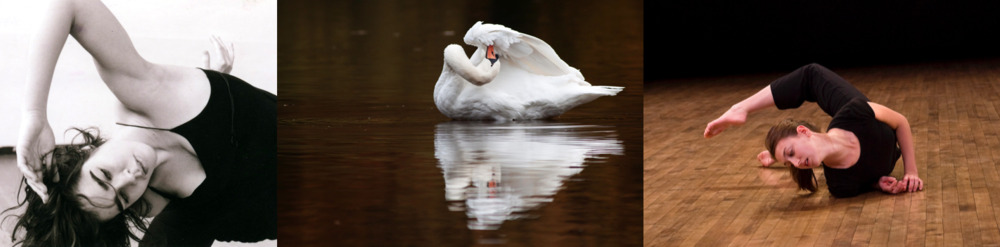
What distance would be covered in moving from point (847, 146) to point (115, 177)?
1614 mm

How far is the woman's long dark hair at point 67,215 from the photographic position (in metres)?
1.57

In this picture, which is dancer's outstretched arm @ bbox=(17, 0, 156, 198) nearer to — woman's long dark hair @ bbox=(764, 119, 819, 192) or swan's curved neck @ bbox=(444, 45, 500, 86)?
woman's long dark hair @ bbox=(764, 119, 819, 192)

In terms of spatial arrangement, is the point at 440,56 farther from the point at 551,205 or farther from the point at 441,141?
the point at 551,205

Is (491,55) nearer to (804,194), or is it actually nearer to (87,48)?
(804,194)

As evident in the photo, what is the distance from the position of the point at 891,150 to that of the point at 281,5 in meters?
2.81

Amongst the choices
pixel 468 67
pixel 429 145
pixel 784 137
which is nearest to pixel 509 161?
pixel 429 145

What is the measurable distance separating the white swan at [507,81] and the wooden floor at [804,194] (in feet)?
1.09

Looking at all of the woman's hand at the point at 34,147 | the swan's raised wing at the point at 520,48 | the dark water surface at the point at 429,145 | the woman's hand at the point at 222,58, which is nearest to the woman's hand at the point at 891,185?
the dark water surface at the point at 429,145

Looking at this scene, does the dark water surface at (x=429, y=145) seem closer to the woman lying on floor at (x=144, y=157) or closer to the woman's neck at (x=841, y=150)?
the woman lying on floor at (x=144, y=157)

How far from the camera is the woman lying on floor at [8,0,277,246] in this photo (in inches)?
61.0

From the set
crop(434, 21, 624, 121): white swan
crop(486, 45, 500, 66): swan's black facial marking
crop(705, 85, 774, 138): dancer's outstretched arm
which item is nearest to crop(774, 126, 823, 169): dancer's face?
crop(705, 85, 774, 138): dancer's outstretched arm

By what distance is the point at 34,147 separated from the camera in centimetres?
155

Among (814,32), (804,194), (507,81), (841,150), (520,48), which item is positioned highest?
(814,32)

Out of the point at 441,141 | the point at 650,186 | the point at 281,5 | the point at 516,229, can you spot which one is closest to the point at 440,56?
the point at 281,5
